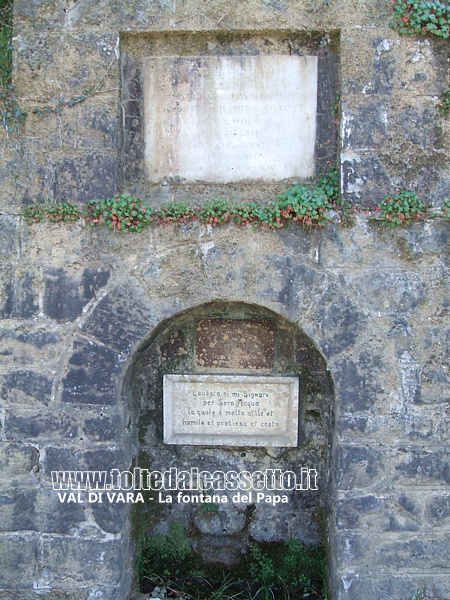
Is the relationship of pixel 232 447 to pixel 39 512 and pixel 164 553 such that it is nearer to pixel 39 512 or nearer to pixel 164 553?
pixel 164 553

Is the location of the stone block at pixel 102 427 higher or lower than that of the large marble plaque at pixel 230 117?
lower

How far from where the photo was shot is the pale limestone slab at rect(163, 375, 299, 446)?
3.45 meters

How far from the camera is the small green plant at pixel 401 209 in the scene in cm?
294

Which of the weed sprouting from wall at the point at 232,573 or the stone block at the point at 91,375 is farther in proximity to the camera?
the weed sprouting from wall at the point at 232,573

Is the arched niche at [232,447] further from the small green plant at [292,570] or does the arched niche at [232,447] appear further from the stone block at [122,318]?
the stone block at [122,318]

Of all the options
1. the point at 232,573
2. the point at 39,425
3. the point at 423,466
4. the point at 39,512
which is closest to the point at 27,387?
the point at 39,425

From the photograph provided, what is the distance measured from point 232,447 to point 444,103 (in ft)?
7.69

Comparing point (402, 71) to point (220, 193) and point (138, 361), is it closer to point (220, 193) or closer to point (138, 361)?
point (220, 193)

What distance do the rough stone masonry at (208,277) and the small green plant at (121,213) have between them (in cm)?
7

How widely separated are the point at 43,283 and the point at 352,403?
6.00 ft

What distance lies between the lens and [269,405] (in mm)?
3469

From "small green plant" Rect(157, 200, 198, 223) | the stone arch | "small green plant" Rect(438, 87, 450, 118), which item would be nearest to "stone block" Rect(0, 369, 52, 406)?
the stone arch

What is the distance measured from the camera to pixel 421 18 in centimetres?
285

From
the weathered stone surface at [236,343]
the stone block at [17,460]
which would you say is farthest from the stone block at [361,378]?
the stone block at [17,460]
